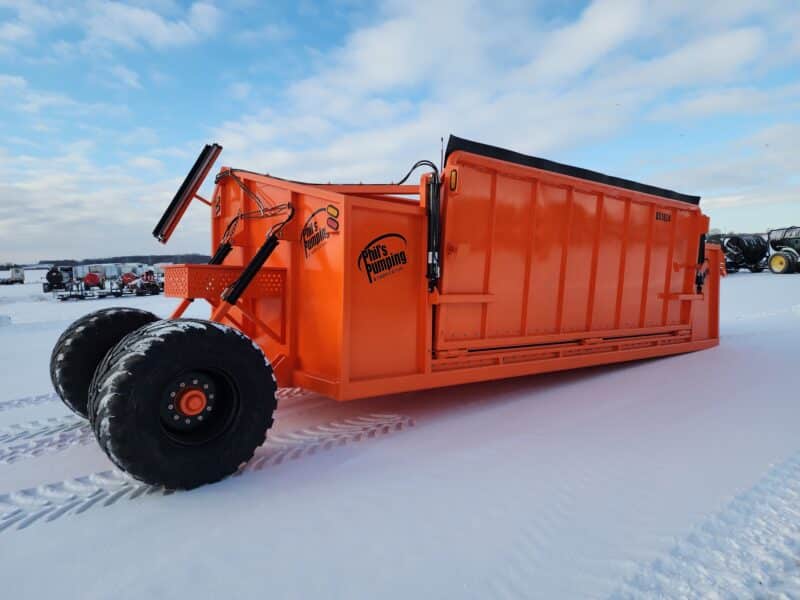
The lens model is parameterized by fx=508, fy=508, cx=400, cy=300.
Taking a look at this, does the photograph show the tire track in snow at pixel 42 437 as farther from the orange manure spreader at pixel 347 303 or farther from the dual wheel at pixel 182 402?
the dual wheel at pixel 182 402

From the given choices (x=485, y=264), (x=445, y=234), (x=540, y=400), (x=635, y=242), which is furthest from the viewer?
(x=635, y=242)

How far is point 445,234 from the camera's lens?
4.43 metres

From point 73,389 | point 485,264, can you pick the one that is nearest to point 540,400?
point 485,264

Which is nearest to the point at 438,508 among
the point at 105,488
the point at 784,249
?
the point at 105,488

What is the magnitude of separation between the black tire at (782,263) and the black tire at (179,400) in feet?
96.7

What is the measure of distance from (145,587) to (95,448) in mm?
1940

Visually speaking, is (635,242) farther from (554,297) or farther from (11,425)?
(11,425)

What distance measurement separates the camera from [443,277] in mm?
4465

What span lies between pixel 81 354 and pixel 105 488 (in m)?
1.60

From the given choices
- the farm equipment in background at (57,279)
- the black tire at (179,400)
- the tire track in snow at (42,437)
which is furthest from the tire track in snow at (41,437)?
the farm equipment in background at (57,279)

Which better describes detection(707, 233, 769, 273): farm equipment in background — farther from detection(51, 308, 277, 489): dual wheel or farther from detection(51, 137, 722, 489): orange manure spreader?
detection(51, 308, 277, 489): dual wheel

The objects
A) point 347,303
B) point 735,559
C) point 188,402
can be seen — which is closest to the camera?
point 735,559

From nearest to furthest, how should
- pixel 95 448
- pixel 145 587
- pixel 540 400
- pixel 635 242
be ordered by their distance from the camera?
pixel 145 587 < pixel 95 448 < pixel 540 400 < pixel 635 242

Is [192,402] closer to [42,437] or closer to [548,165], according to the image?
[42,437]
